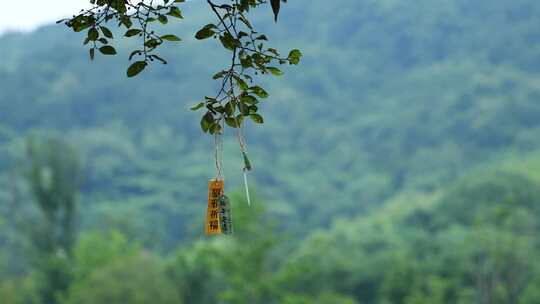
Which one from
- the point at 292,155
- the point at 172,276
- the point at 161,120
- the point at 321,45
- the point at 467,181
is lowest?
the point at 172,276

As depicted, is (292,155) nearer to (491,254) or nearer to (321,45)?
(321,45)

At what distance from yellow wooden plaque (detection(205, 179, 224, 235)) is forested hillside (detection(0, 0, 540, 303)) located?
19.9 m

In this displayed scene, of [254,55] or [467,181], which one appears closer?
[254,55]

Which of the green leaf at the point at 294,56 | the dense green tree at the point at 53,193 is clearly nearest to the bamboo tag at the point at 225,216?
the green leaf at the point at 294,56

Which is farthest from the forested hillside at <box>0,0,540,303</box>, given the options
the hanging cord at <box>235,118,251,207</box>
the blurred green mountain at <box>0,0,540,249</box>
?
the hanging cord at <box>235,118,251,207</box>

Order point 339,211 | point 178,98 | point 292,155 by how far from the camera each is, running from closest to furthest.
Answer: point 339,211
point 292,155
point 178,98

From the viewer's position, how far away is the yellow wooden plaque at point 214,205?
218cm

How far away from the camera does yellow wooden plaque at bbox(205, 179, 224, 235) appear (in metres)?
2.18

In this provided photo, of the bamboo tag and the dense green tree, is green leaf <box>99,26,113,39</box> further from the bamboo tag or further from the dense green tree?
the dense green tree

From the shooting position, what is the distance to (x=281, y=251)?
34.2m

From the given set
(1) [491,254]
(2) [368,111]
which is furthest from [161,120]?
(1) [491,254]

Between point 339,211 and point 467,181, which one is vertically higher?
point 339,211

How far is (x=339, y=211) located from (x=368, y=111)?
1393cm

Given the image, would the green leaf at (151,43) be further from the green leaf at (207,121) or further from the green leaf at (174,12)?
the green leaf at (207,121)
